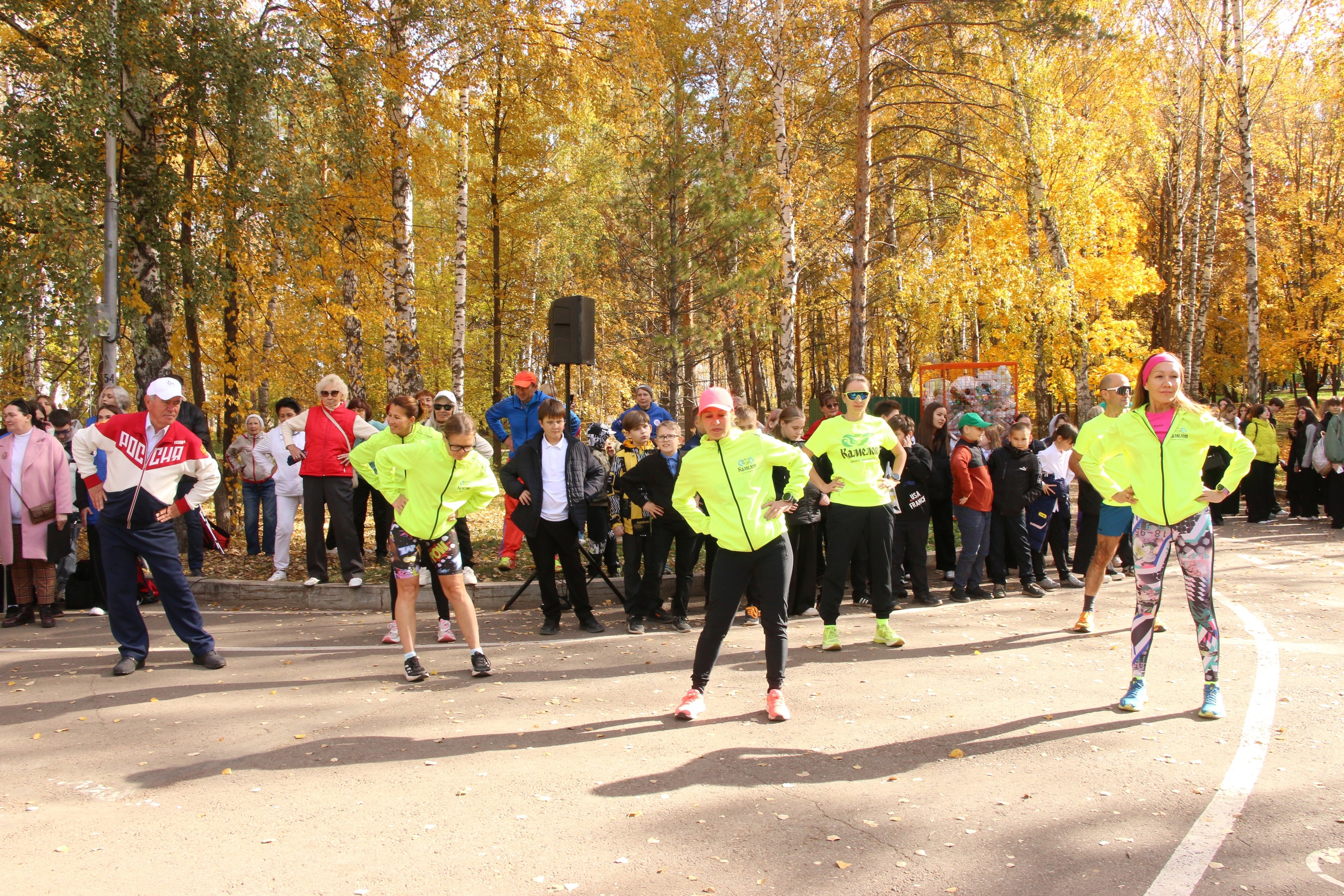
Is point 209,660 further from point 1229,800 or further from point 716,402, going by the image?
point 1229,800

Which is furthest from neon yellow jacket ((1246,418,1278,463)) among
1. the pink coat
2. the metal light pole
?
the metal light pole

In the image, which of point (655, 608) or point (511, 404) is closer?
point (655, 608)

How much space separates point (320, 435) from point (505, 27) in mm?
8617

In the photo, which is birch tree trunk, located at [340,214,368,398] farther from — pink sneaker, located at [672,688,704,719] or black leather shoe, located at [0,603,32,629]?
pink sneaker, located at [672,688,704,719]

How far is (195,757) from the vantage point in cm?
494

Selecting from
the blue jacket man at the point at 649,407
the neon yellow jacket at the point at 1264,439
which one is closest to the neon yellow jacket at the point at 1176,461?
the blue jacket man at the point at 649,407

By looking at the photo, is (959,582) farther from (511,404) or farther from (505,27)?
(505,27)

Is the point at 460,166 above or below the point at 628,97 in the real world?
below

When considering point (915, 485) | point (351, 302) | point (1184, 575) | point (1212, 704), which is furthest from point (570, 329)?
point (1212, 704)

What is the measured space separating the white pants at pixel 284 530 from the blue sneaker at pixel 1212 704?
8201 mm

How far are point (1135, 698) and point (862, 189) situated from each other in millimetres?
11451

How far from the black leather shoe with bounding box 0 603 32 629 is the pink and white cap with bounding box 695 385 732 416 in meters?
6.94

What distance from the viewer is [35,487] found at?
27.1 feet

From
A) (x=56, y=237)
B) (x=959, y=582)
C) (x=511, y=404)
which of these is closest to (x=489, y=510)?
(x=511, y=404)
